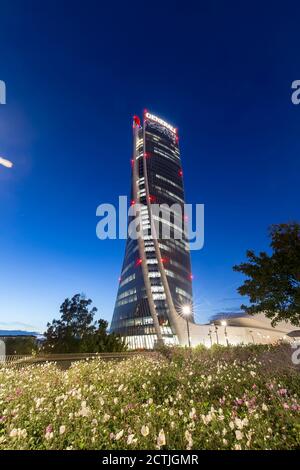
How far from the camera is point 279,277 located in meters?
18.9

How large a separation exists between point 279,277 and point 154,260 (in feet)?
220

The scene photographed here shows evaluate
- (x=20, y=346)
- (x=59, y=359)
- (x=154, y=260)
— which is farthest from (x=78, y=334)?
(x=154, y=260)

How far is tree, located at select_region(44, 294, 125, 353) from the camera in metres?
35.3

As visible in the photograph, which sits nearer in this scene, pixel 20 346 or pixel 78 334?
pixel 20 346

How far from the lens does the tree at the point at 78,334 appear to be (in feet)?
116

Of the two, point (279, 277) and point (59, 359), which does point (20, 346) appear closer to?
point (59, 359)

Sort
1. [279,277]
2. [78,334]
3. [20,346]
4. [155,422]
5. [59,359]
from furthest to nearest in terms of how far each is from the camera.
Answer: [78,334]
[20,346]
[59,359]
[279,277]
[155,422]

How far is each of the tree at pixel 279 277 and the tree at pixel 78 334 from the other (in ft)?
74.4

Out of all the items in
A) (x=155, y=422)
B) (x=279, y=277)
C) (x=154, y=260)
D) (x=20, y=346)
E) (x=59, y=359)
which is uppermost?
(x=154, y=260)

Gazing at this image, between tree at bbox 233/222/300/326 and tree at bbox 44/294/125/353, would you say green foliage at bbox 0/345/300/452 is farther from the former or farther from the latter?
tree at bbox 44/294/125/353

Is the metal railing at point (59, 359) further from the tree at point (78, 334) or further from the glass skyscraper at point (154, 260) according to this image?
the glass skyscraper at point (154, 260)

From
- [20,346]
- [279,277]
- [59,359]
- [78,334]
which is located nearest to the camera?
[279,277]

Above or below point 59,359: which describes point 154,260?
above

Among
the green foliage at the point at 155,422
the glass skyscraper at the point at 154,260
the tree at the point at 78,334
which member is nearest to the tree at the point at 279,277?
the green foliage at the point at 155,422
